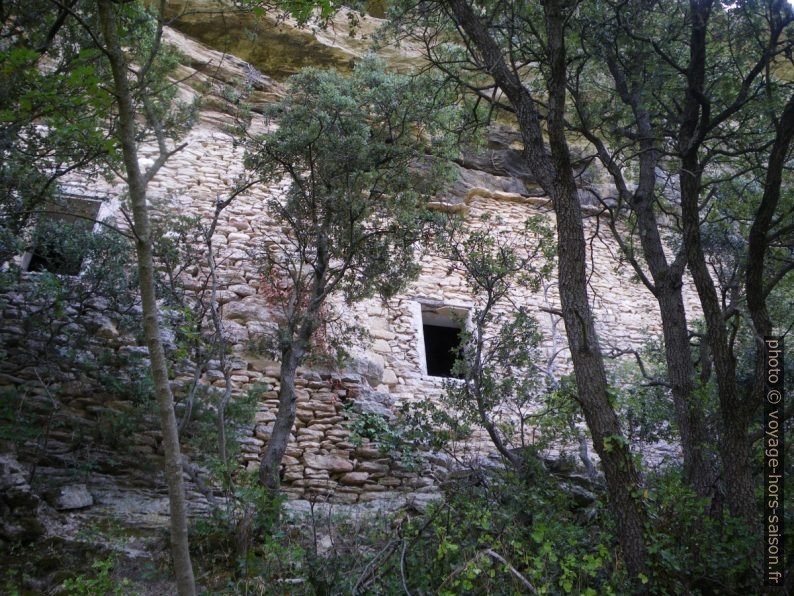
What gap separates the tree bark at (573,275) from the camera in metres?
3.41

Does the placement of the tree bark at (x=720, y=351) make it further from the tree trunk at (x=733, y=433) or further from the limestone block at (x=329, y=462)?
the limestone block at (x=329, y=462)

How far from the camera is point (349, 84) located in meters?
7.28

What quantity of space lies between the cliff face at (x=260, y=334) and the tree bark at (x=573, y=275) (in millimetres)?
1937

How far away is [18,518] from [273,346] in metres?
2.75

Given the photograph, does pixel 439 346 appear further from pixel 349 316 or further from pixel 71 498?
pixel 71 498

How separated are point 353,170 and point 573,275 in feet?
10.7

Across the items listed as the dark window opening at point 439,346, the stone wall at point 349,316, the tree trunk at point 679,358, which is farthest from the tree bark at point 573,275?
the dark window opening at point 439,346

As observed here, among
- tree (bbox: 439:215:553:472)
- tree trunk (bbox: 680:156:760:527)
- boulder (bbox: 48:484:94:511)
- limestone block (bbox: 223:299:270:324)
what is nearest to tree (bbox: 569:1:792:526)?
tree trunk (bbox: 680:156:760:527)

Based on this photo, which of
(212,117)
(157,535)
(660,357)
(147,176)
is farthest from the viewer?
(212,117)

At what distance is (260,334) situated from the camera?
23.2 feet

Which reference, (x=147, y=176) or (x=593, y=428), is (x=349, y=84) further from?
(x=593, y=428)

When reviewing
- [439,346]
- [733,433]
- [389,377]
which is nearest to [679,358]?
[733,433]

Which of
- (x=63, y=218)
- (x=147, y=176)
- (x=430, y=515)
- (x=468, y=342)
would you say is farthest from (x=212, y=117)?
(x=430, y=515)

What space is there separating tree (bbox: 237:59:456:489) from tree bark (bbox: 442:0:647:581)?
6.96 ft
